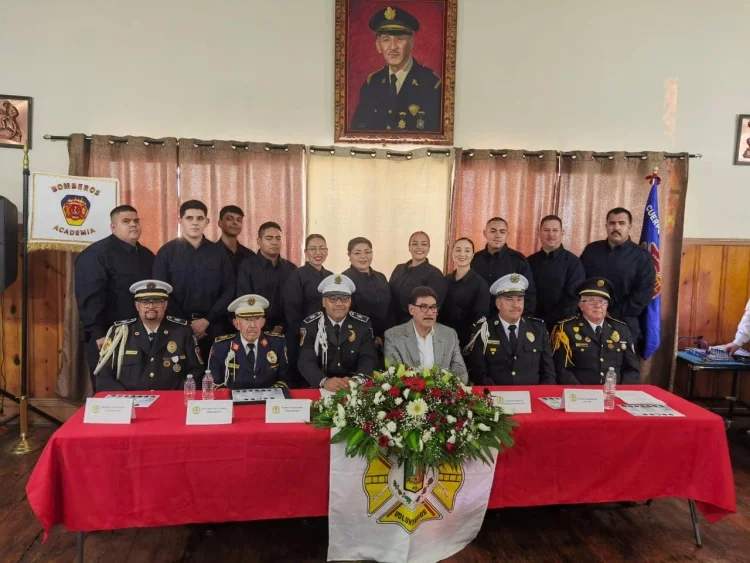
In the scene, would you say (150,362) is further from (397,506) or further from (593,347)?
(593,347)

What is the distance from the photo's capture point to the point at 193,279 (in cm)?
366

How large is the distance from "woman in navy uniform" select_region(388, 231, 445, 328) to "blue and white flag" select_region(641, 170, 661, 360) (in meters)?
1.84

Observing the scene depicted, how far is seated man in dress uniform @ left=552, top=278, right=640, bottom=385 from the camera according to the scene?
3186mm

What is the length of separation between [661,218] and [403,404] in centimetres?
351

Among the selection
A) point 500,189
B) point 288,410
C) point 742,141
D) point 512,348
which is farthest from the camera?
point 742,141

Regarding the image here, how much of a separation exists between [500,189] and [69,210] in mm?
3429

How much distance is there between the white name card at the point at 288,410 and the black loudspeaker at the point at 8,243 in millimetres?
2742

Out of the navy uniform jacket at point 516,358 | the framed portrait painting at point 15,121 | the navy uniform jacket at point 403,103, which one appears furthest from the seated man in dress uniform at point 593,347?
the framed portrait painting at point 15,121

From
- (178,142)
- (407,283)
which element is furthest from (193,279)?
(407,283)

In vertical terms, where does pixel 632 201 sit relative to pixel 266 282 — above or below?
above

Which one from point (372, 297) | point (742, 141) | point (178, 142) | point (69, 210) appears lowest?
point (372, 297)

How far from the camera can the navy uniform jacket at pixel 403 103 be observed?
431 cm

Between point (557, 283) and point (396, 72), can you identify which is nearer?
point (557, 283)

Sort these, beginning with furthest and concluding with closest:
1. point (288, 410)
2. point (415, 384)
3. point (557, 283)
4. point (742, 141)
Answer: point (742, 141), point (557, 283), point (288, 410), point (415, 384)
